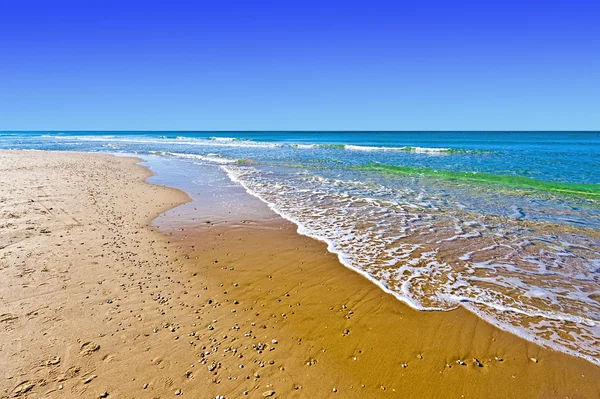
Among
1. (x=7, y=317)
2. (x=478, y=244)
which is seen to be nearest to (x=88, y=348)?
(x=7, y=317)

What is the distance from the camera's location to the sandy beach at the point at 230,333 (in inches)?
140

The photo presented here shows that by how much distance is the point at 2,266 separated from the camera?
6090mm

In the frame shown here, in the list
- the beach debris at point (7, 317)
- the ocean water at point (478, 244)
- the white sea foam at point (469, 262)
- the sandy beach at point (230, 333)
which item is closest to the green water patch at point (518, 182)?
the ocean water at point (478, 244)

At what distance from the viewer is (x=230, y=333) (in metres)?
Result: 4.38

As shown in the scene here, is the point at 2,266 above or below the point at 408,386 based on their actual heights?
above

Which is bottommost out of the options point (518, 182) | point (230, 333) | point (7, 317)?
point (518, 182)

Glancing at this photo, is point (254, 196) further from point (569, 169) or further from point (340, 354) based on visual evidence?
point (569, 169)

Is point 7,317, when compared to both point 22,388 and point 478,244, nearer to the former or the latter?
point 22,388

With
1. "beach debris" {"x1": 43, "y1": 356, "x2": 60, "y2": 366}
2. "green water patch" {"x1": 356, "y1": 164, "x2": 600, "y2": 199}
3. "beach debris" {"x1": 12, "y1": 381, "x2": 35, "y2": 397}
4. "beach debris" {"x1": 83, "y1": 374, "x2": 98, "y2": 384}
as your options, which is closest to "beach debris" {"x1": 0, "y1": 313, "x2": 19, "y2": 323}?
"beach debris" {"x1": 43, "y1": 356, "x2": 60, "y2": 366}

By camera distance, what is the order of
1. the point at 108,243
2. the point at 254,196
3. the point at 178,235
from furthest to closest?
the point at 254,196 → the point at 178,235 → the point at 108,243

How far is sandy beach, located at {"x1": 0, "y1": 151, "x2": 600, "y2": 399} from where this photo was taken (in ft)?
11.6

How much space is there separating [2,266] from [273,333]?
5.57 m

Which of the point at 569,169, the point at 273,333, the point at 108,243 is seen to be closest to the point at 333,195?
the point at 108,243

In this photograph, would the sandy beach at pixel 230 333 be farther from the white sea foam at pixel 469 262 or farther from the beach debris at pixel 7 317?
the white sea foam at pixel 469 262
